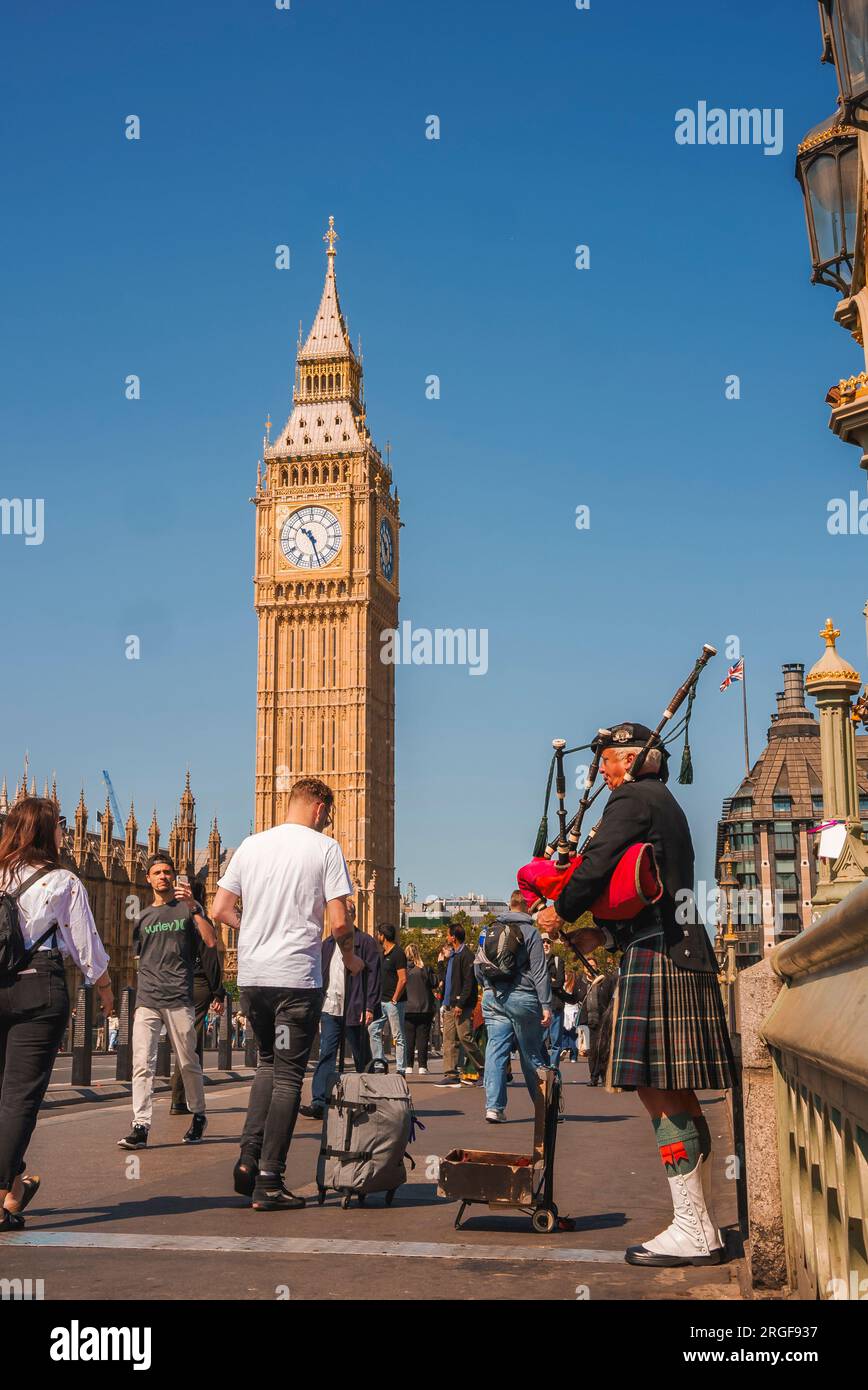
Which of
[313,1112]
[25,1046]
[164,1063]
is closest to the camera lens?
[25,1046]

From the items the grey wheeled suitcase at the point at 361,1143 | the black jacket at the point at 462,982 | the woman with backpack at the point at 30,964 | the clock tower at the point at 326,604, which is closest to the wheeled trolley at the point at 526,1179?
the grey wheeled suitcase at the point at 361,1143

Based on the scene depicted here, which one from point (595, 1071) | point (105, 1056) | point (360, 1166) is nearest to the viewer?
point (360, 1166)

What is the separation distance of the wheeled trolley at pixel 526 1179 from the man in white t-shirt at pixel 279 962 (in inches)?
31.9

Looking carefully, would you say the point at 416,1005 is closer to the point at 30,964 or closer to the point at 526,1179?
the point at 526,1179

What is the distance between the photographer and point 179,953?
931 cm

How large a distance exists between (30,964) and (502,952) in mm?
4533

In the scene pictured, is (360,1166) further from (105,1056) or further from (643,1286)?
(105,1056)

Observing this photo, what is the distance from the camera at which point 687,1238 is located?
483 cm

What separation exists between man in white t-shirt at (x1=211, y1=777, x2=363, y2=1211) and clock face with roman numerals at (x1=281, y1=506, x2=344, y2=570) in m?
80.0

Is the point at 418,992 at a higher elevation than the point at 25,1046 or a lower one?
lower

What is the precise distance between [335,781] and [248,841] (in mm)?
80930

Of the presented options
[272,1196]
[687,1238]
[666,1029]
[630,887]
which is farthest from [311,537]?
[687,1238]

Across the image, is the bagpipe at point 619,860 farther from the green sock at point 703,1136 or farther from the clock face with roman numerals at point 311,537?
the clock face with roman numerals at point 311,537
